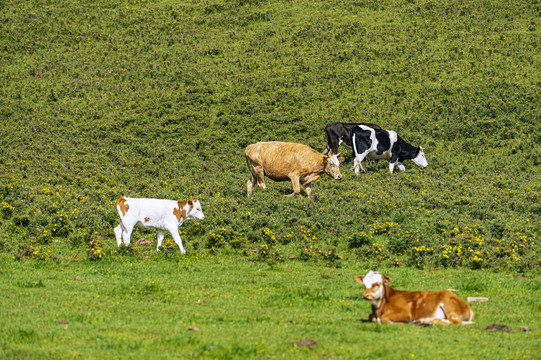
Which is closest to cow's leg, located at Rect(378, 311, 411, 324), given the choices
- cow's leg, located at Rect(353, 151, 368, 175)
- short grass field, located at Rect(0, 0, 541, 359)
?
short grass field, located at Rect(0, 0, 541, 359)

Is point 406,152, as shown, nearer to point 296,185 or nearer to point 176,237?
point 296,185

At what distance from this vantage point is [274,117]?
121ft

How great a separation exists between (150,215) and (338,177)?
31.3 ft

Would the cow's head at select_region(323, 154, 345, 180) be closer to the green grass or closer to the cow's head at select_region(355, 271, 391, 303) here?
the green grass

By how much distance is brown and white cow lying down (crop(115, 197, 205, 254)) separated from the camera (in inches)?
635

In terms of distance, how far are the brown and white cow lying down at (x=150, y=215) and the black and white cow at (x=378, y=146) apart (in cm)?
1336

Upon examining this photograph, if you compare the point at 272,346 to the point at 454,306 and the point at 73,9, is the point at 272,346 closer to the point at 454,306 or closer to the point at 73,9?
the point at 454,306

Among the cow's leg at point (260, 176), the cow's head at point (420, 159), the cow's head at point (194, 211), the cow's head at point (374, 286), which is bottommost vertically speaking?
the cow's head at point (420, 159)

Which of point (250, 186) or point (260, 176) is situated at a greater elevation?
point (260, 176)

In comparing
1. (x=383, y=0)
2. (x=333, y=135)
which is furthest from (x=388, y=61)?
(x=333, y=135)

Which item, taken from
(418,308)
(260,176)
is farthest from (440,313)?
(260,176)

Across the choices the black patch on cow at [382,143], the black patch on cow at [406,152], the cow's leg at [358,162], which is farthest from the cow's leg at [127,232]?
the black patch on cow at [406,152]

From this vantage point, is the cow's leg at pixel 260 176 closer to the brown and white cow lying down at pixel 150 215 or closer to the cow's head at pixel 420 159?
the brown and white cow lying down at pixel 150 215

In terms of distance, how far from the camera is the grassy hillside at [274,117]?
60.3 feet
